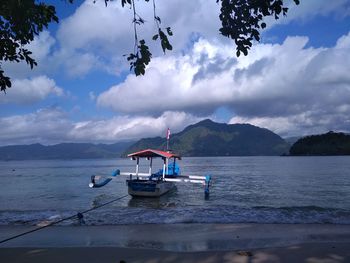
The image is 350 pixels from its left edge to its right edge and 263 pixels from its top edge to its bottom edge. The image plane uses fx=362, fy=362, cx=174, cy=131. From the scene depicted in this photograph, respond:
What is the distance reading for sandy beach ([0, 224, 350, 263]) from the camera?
9969 millimetres

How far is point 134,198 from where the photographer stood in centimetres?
3162

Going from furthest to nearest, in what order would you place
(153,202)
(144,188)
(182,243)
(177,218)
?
(144,188), (153,202), (177,218), (182,243)

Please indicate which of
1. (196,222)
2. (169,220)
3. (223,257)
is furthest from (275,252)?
(169,220)

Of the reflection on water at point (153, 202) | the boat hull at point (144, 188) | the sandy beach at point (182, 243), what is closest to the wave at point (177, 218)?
the sandy beach at point (182, 243)

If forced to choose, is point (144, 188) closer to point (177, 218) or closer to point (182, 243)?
point (177, 218)

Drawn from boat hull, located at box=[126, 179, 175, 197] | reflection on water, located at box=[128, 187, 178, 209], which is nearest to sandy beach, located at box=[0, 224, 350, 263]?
reflection on water, located at box=[128, 187, 178, 209]

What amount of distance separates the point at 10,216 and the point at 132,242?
13.0m

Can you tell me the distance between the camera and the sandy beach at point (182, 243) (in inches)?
392

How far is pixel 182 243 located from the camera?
1253 cm

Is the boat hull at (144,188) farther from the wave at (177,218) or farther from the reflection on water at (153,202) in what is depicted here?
the wave at (177,218)

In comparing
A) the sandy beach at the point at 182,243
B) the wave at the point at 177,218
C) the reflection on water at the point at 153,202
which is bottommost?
the reflection on water at the point at 153,202

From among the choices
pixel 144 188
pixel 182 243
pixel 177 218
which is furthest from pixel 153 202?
pixel 182 243

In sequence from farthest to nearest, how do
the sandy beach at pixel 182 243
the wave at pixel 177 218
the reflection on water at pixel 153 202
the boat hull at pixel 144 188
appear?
the boat hull at pixel 144 188 → the reflection on water at pixel 153 202 → the wave at pixel 177 218 → the sandy beach at pixel 182 243

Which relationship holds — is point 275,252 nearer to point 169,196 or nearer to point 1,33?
point 1,33
